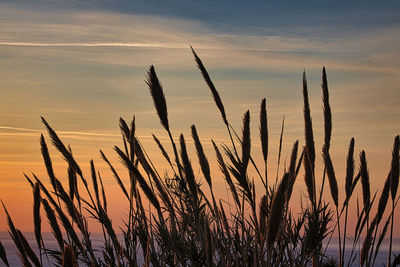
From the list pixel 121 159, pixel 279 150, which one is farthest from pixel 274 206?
pixel 279 150

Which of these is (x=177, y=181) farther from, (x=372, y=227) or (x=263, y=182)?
(x=372, y=227)

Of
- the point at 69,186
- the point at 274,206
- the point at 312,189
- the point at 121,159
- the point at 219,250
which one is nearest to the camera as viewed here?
the point at 274,206

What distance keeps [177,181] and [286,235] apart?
932 mm

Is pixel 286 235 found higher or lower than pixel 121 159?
lower

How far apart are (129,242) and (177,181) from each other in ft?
1.97

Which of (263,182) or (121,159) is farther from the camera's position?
(263,182)

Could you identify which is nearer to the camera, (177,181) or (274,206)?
(274,206)

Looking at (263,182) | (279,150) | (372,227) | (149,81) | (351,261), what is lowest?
(351,261)

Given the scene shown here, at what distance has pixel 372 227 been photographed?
3.80m

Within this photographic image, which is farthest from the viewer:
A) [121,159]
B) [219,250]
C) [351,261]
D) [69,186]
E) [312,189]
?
[351,261]

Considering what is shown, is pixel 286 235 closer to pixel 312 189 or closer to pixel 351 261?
pixel 312 189

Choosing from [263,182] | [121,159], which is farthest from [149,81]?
[263,182]

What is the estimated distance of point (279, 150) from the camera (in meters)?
3.44

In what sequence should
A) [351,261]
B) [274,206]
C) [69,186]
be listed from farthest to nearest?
[351,261], [69,186], [274,206]
